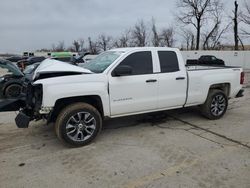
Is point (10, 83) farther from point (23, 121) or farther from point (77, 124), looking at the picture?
point (77, 124)

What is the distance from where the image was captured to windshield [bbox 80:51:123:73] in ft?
17.6

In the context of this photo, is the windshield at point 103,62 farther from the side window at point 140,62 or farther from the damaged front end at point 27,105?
the damaged front end at point 27,105

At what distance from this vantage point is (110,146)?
493cm

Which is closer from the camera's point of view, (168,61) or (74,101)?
(74,101)

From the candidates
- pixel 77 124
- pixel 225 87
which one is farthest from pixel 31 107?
pixel 225 87

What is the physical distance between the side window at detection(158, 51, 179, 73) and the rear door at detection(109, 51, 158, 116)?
0.93 feet

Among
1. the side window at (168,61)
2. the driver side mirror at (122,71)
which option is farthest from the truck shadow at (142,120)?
the driver side mirror at (122,71)

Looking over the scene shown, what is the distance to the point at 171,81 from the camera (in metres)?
5.77

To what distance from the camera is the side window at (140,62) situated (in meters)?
5.44

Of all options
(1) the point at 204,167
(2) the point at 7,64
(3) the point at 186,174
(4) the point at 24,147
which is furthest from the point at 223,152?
(2) the point at 7,64

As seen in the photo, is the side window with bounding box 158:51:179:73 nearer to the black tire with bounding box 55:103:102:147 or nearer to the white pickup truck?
the white pickup truck

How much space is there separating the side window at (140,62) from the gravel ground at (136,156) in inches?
53.2

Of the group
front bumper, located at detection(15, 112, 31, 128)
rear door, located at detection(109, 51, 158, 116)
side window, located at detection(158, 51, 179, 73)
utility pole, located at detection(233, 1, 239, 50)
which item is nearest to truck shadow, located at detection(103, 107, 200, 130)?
rear door, located at detection(109, 51, 158, 116)

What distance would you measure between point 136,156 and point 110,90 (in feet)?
4.60
